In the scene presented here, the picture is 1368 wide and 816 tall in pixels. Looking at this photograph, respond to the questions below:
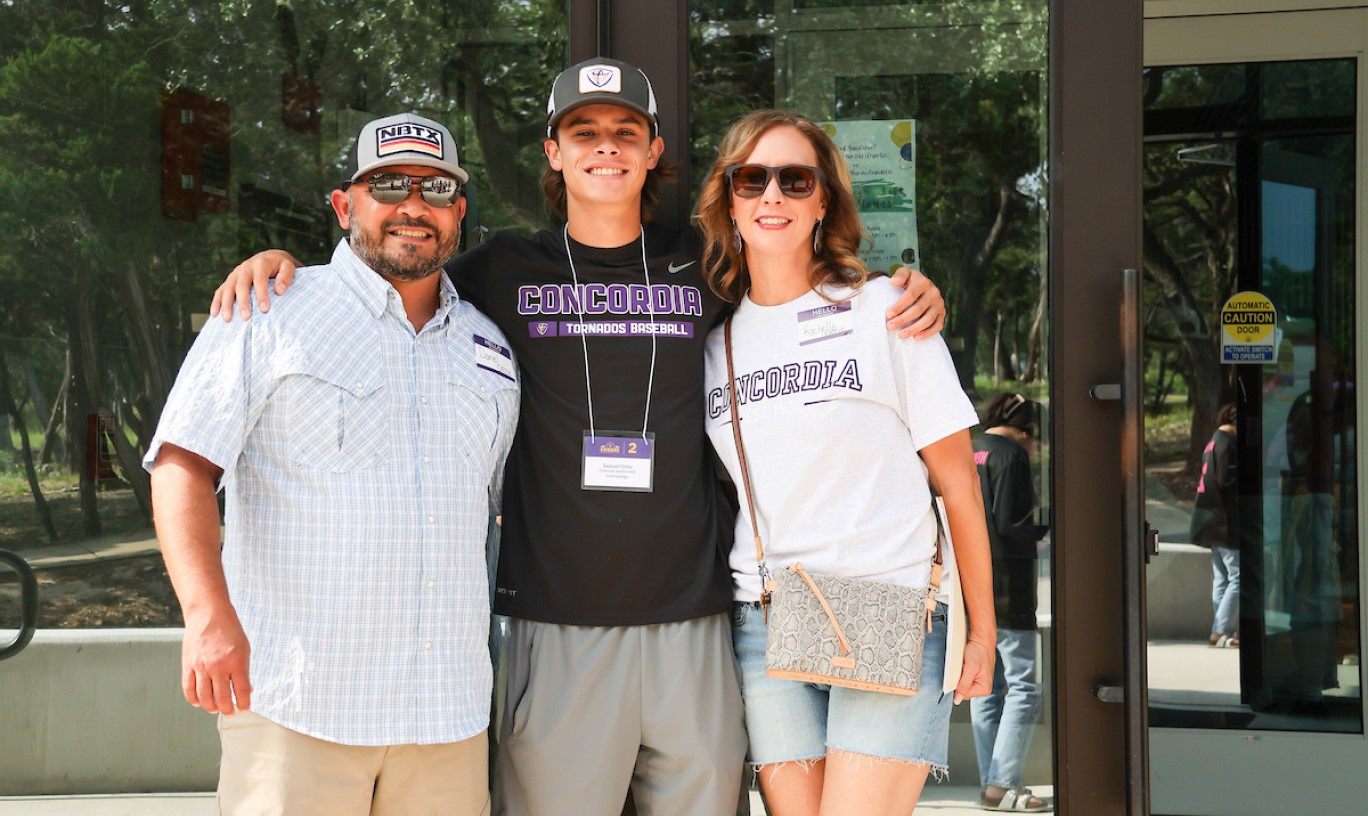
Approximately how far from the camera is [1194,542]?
5477 mm

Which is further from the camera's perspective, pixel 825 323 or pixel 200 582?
pixel 825 323

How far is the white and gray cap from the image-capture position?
2422 millimetres

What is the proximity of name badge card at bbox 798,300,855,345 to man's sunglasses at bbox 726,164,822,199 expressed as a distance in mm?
227

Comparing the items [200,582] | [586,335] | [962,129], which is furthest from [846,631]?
[962,129]

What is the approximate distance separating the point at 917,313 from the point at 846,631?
61 cm

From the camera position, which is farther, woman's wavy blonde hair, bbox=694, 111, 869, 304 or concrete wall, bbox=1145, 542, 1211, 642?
concrete wall, bbox=1145, 542, 1211, 642

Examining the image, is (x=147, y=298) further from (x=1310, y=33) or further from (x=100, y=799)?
(x=1310, y=33)

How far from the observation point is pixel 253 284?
7.38 feet

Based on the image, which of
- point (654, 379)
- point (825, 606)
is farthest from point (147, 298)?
point (825, 606)

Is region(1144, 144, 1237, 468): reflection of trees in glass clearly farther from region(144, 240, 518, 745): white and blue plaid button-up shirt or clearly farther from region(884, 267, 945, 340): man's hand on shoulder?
region(144, 240, 518, 745): white and blue plaid button-up shirt

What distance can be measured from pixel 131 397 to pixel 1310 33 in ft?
14.1

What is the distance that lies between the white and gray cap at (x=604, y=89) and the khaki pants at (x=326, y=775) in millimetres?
1279

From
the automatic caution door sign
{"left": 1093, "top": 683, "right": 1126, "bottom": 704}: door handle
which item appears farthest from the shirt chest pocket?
the automatic caution door sign

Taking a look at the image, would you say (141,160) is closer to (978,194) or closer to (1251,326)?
(978,194)
